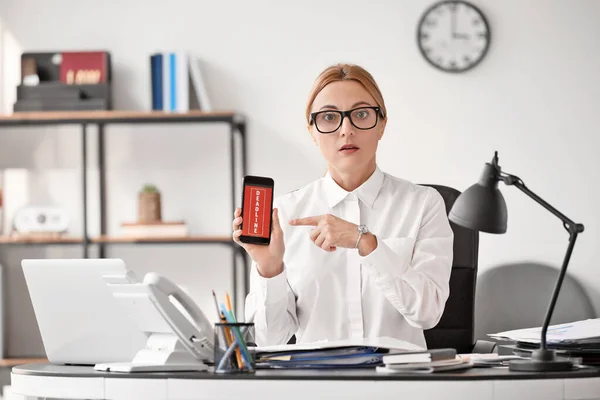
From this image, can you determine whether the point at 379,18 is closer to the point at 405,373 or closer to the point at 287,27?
the point at 287,27

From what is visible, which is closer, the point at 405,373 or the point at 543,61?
the point at 405,373

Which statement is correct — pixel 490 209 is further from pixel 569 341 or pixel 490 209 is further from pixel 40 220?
pixel 40 220

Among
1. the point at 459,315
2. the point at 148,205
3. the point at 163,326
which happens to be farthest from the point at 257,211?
the point at 148,205

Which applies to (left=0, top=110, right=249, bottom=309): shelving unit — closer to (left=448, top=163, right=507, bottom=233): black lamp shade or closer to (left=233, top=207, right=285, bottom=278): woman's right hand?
(left=233, top=207, right=285, bottom=278): woman's right hand

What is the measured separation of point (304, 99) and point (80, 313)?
278 cm

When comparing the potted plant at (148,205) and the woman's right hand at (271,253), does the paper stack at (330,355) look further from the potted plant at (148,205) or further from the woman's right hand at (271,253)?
the potted plant at (148,205)

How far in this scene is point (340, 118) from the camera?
2105mm

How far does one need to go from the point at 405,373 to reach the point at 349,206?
2.85 ft

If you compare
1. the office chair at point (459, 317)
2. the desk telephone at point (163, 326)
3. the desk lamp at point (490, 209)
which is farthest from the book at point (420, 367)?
the office chair at point (459, 317)

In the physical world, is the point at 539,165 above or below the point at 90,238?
above

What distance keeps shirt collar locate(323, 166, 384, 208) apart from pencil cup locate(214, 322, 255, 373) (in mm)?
739

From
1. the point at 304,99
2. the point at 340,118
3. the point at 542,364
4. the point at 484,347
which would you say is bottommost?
the point at 484,347

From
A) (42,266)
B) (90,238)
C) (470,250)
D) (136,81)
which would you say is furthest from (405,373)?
(136,81)

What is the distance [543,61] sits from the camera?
13.9 feet
